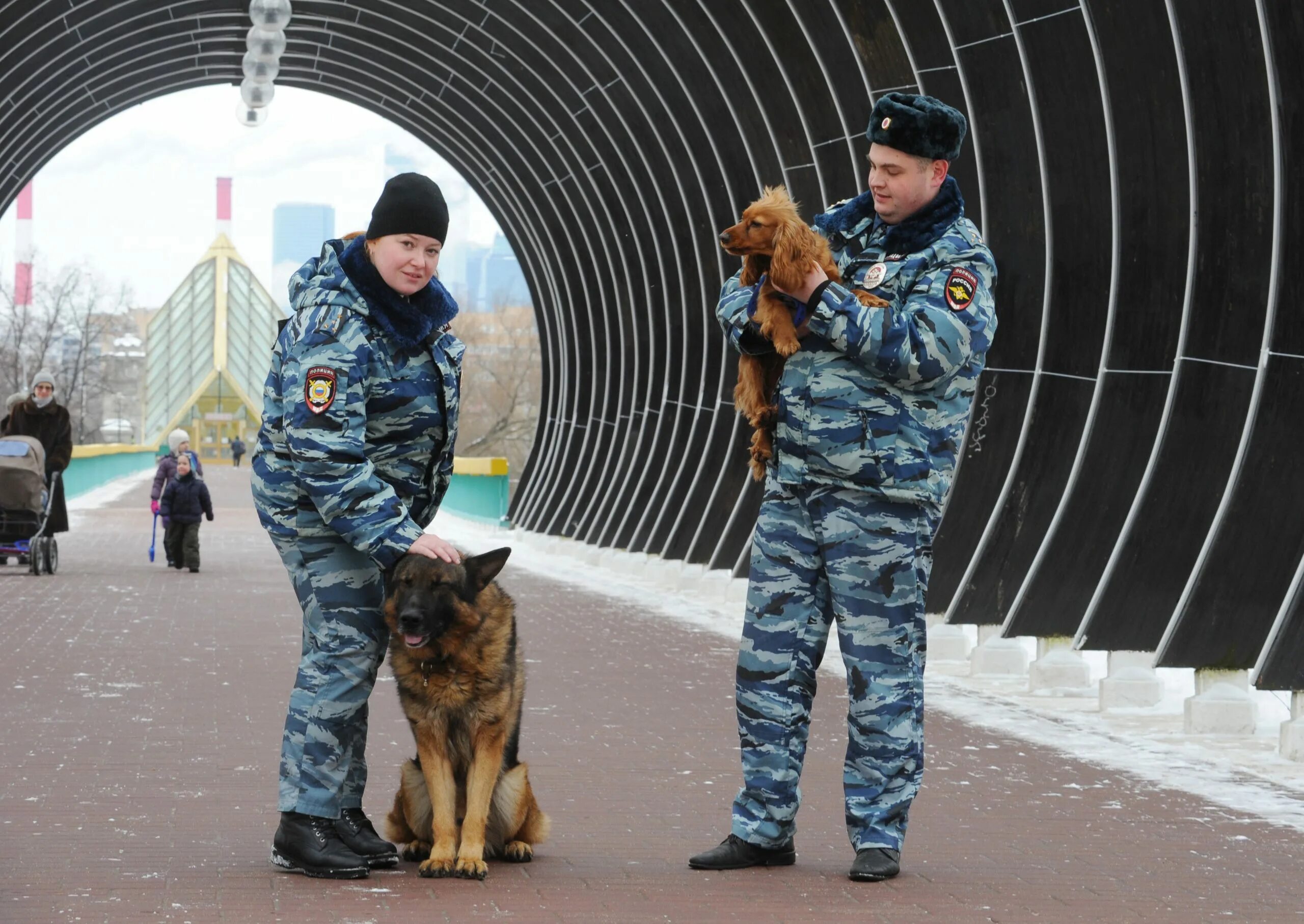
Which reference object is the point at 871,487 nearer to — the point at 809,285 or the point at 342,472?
the point at 809,285

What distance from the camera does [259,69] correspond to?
19609 millimetres

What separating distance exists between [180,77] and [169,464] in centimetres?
1191

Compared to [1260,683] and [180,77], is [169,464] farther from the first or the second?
[1260,683]

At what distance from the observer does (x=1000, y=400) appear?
479 inches

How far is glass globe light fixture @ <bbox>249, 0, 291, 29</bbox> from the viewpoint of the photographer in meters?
17.7

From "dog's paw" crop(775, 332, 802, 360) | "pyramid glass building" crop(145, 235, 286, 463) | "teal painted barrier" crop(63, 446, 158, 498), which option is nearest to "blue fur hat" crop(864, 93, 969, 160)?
"dog's paw" crop(775, 332, 802, 360)

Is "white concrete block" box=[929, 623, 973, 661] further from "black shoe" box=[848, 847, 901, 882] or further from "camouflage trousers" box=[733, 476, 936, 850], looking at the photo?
"black shoe" box=[848, 847, 901, 882]

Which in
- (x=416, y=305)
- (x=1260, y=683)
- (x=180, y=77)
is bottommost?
(x=1260, y=683)

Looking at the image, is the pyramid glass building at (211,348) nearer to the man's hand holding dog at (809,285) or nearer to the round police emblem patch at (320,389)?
the round police emblem patch at (320,389)

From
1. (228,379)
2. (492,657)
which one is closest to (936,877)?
(492,657)

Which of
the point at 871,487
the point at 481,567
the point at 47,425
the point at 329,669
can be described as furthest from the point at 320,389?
the point at 47,425

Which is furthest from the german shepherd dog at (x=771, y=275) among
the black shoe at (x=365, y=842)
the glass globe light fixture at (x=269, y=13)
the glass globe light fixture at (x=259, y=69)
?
the glass globe light fixture at (x=259, y=69)

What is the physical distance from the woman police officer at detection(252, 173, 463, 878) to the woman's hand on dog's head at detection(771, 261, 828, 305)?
3.33ft

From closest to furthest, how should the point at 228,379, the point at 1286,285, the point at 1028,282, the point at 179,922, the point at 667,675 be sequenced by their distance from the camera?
the point at 179,922 → the point at 1286,285 → the point at 667,675 → the point at 1028,282 → the point at 228,379
